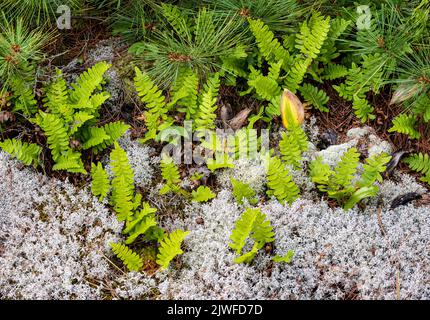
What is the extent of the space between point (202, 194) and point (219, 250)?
0.48 metres

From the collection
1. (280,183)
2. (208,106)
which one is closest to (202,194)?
(280,183)

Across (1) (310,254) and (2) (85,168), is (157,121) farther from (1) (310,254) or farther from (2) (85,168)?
(1) (310,254)

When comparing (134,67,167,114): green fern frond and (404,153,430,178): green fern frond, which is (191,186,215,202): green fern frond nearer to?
(134,67,167,114): green fern frond

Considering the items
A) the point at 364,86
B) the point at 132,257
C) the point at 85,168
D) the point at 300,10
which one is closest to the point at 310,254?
the point at 132,257

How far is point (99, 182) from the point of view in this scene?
3660 mm

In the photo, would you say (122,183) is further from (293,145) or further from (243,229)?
(293,145)

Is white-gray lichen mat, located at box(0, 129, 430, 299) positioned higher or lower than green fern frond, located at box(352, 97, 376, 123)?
lower

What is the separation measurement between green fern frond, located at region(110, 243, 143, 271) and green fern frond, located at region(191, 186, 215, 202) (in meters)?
0.65

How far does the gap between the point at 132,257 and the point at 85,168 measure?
3.20ft

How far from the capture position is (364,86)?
13.5 ft

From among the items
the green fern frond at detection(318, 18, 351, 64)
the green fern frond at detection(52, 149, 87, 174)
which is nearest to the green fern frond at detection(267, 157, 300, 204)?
the green fern frond at detection(318, 18, 351, 64)

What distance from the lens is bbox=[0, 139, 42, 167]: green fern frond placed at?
12.2 feet

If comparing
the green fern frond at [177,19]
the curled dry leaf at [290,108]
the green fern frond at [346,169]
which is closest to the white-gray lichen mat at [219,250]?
the green fern frond at [346,169]

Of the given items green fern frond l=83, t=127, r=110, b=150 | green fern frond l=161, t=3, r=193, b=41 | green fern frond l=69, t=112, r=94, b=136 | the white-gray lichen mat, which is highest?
green fern frond l=161, t=3, r=193, b=41
